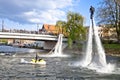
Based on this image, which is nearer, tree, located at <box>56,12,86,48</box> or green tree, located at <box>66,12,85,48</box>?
green tree, located at <box>66,12,85,48</box>

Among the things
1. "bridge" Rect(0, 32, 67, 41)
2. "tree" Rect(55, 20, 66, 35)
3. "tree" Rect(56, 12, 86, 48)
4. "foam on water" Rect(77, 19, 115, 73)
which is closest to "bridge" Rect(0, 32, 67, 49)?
"bridge" Rect(0, 32, 67, 41)

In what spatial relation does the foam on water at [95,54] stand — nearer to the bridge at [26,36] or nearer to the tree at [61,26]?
the bridge at [26,36]

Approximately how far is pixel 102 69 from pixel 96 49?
3429 millimetres

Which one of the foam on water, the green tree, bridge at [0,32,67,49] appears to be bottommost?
the foam on water

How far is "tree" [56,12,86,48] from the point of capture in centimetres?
12888

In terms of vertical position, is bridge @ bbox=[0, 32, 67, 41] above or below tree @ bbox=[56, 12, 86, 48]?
below

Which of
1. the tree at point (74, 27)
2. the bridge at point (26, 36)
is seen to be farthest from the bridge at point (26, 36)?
the tree at point (74, 27)

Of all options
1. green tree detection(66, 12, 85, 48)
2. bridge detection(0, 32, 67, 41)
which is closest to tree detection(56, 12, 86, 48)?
green tree detection(66, 12, 85, 48)

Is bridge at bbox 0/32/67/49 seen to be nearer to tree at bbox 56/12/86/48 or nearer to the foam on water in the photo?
tree at bbox 56/12/86/48

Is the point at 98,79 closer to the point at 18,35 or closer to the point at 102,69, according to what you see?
the point at 102,69

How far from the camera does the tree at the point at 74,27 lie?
128875mm

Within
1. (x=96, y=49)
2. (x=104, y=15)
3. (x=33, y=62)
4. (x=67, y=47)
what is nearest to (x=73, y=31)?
(x=67, y=47)

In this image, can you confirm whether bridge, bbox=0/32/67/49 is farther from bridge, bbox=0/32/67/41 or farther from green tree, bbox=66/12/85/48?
green tree, bbox=66/12/85/48

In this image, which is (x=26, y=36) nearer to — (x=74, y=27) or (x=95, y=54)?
(x=74, y=27)
